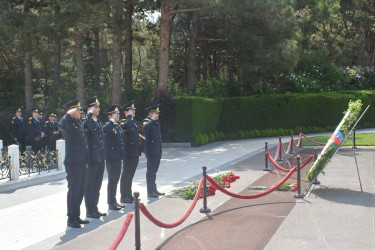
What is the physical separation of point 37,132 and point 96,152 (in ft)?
27.7

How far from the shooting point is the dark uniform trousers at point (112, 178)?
8867mm

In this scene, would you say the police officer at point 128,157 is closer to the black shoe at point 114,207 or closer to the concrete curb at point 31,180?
the black shoe at point 114,207

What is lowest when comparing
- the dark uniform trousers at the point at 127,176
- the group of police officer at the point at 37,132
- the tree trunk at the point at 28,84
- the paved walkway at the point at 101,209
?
the paved walkway at the point at 101,209

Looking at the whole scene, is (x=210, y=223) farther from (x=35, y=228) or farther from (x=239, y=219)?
(x=35, y=228)

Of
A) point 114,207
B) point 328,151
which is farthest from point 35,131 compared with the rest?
point 328,151

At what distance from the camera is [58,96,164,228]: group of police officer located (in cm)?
768

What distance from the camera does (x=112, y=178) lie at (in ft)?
29.6

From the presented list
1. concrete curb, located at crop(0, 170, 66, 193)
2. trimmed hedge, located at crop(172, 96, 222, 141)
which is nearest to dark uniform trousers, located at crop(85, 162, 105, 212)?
concrete curb, located at crop(0, 170, 66, 193)

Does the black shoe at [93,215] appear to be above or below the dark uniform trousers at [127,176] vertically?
below

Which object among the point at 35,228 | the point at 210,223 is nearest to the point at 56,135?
the point at 35,228

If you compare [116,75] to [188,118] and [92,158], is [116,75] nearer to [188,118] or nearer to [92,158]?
[188,118]

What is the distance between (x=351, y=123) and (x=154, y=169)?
15.5 ft

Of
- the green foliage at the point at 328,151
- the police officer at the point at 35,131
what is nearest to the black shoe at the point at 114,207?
the green foliage at the point at 328,151

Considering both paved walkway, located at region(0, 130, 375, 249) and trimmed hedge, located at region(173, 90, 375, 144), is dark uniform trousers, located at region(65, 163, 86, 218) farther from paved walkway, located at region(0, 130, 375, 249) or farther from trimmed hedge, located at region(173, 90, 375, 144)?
trimmed hedge, located at region(173, 90, 375, 144)
